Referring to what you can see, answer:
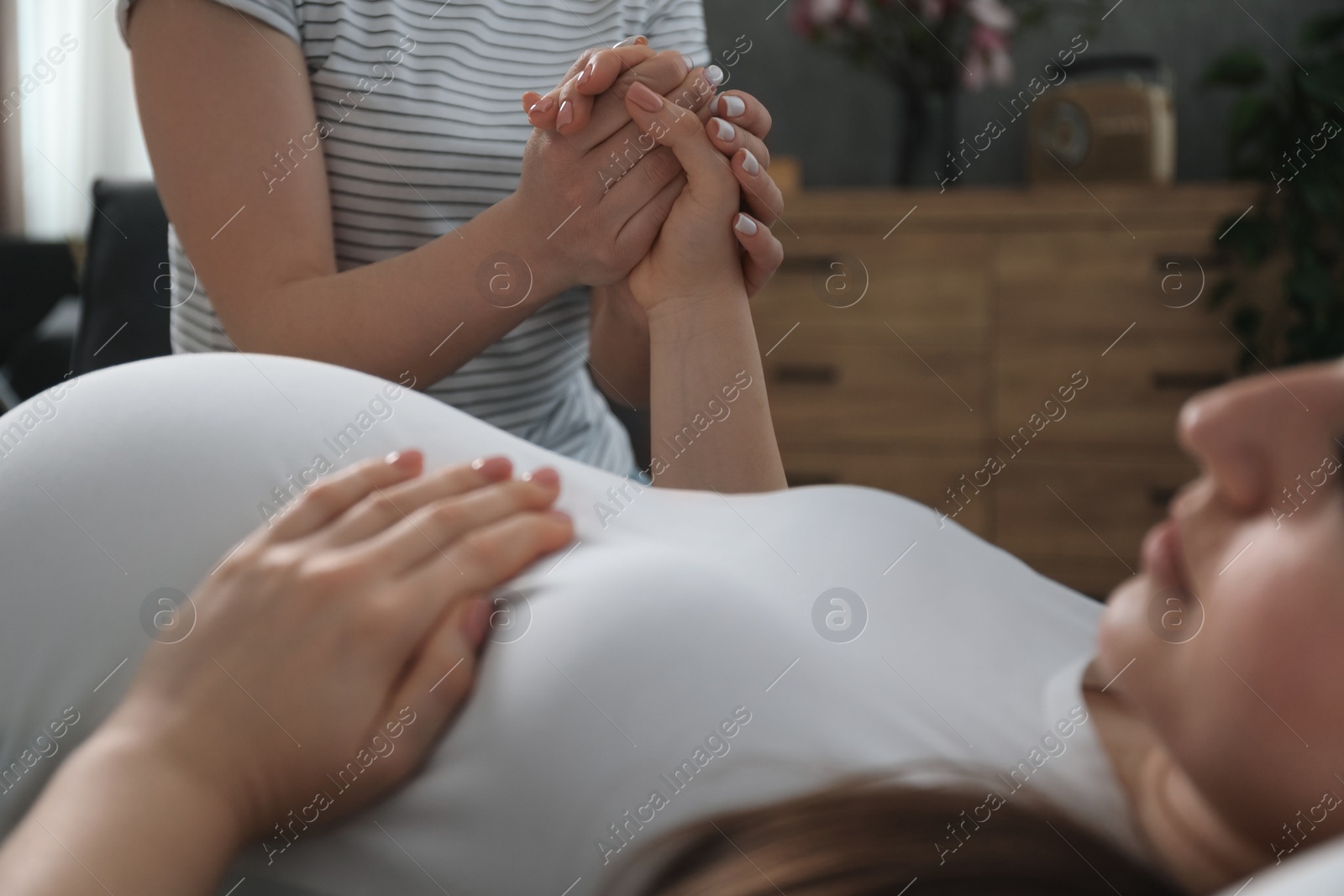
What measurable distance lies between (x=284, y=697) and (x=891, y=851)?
0.18 m

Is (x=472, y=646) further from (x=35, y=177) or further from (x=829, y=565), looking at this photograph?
(x=35, y=177)

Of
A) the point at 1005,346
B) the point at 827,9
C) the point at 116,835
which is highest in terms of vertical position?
the point at 827,9

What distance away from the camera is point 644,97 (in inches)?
20.7

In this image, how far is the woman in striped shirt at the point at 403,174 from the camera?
1.83 feet

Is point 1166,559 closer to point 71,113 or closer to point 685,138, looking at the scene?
point 685,138

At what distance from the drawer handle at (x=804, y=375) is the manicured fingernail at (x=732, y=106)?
1.35 m

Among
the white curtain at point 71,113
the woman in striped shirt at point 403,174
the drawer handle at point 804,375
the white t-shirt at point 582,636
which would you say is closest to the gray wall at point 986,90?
the drawer handle at point 804,375

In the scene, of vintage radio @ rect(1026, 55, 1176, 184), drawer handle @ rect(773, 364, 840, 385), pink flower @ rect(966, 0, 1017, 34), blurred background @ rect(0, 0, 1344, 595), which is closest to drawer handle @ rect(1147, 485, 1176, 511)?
blurred background @ rect(0, 0, 1344, 595)

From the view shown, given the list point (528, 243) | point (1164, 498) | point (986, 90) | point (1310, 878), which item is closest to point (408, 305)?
point (528, 243)

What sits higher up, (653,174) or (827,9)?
(827,9)

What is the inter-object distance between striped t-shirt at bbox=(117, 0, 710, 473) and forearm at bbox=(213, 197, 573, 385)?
75 millimetres

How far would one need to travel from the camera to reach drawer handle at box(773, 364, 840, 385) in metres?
1.90

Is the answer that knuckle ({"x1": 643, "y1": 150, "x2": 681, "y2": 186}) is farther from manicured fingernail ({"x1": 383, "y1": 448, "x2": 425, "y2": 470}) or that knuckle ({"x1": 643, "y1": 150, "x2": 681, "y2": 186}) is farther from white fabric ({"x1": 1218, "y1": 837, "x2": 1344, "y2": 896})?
white fabric ({"x1": 1218, "y1": 837, "x2": 1344, "y2": 896})

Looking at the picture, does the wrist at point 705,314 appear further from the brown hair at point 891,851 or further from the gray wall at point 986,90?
the gray wall at point 986,90
